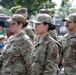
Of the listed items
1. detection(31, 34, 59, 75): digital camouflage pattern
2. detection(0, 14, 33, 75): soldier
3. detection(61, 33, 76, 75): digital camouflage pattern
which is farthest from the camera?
detection(0, 14, 33, 75): soldier

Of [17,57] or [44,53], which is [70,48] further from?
[17,57]

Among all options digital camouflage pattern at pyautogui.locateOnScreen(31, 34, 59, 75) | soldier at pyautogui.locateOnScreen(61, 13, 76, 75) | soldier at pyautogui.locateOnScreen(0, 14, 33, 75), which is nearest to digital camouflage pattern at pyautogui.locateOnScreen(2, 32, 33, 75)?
soldier at pyautogui.locateOnScreen(0, 14, 33, 75)

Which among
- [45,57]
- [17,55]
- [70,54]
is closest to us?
[45,57]

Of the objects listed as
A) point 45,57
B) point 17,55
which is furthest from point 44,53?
point 17,55

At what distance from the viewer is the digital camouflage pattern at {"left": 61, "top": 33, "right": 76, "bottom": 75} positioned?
480 centimetres

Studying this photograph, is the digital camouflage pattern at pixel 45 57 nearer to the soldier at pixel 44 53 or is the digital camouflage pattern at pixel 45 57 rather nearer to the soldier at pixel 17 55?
the soldier at pixel 44 53

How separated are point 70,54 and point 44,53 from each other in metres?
0.42

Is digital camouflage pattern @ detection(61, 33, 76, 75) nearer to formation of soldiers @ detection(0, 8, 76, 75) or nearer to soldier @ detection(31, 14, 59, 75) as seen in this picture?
formation of soldiers @ detection(0, 8, 76, 75)

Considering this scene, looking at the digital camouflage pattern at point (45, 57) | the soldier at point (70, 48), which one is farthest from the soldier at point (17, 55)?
the soldier at point (70, 48)

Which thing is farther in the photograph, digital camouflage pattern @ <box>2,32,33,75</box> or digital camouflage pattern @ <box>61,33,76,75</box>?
digital camouflage pattern @ <box>2,32,33,75</box>

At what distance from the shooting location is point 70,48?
484 centimetres

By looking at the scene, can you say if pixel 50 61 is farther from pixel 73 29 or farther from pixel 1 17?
pixel 1 17

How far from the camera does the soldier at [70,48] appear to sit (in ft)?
15.8

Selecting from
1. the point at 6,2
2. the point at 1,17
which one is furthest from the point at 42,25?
the point at 6,2
